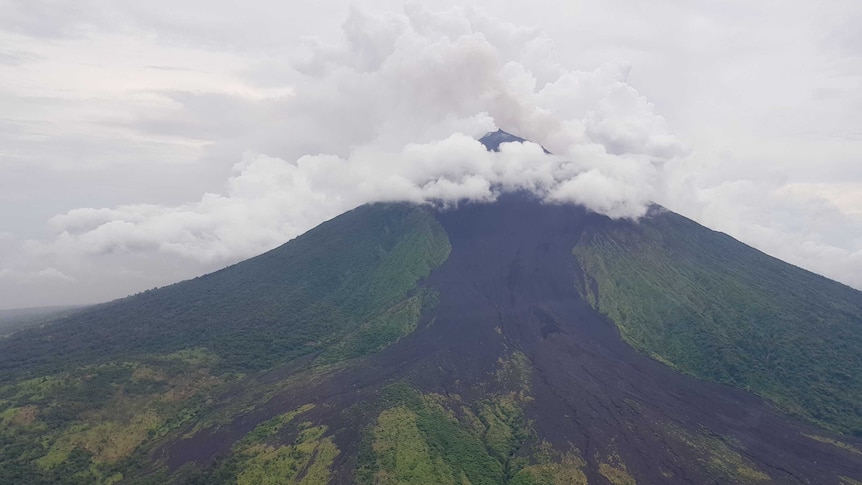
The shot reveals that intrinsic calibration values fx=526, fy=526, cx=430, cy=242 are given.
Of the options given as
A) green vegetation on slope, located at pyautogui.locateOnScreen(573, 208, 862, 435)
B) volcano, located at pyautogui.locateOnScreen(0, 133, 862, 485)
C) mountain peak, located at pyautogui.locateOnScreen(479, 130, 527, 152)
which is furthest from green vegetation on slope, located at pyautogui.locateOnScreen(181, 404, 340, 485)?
mountain peak, located at pyautogui.locateOnScreen(479, 130, 527, 152)

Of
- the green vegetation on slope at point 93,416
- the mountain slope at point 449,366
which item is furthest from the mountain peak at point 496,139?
the green vegetation on slope at point 93,416

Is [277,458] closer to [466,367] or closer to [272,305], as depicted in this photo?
[466,367]

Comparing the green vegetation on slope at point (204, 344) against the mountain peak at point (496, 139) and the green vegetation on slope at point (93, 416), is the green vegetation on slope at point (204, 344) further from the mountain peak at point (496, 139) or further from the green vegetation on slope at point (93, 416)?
the mountain peak at point (496, 139)

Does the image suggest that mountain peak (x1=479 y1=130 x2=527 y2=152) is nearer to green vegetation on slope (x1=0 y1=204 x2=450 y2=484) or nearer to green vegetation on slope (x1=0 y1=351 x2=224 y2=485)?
green vegetation on slope (x1=0 y1=204 x2=450 y2=484)

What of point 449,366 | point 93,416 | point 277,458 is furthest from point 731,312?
point 93,416

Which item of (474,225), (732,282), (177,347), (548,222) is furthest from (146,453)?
(732,282)

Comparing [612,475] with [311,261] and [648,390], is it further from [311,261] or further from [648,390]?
[311,261]
